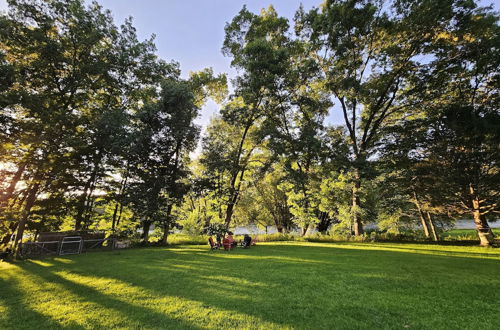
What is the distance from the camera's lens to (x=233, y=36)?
20.1m

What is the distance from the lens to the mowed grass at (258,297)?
3.68 meters

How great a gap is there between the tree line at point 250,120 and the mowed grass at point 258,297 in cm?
801

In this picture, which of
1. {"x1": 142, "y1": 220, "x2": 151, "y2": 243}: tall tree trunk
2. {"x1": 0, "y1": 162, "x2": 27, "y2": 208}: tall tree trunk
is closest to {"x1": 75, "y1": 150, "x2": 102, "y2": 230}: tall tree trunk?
{"x1": 0, "y1": 162, "x2": 27, "y2": 208}: tall tree trunk

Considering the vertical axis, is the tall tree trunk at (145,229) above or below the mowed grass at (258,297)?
above

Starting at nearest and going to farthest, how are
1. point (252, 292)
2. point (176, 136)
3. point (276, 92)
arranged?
point (252, 292)
point (176, 136)
point (276, 92)

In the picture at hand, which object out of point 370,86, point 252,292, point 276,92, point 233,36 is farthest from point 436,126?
point 233,36

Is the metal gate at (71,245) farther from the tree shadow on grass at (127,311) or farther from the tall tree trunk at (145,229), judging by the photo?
the tree shadow on grass at (127,311)

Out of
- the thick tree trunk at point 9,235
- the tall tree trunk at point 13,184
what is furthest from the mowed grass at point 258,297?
the tall tree trunk at point 13,184

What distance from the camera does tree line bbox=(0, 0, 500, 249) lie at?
1258 centimetres

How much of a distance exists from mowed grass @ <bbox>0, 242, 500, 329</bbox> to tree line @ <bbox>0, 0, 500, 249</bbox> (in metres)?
8.01

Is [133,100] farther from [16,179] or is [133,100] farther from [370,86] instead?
[370,86]

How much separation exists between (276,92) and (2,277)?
20.4 metres

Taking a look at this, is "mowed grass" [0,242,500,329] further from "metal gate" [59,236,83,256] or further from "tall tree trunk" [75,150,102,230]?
"tall tree trunk" [75,150,102,230]

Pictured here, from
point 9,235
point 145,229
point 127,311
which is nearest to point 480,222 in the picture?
point 127,311
